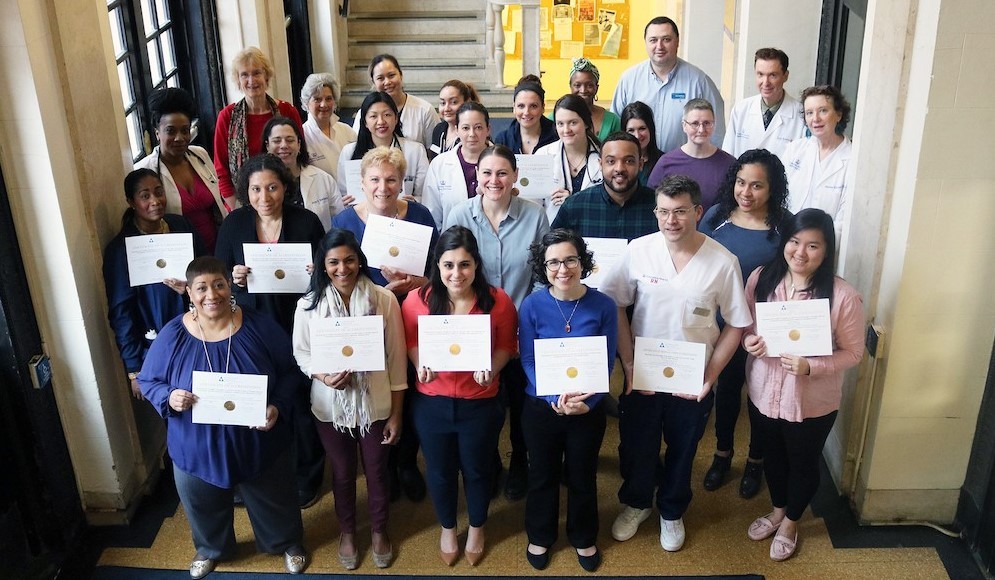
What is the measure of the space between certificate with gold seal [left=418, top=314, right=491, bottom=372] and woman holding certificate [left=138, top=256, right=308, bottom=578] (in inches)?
24.0

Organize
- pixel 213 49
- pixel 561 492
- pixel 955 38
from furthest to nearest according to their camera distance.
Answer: pixel 213 49, pixel 561 492, pixel 955 38

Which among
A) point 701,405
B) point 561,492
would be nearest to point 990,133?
point 701,405

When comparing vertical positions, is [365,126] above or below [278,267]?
above

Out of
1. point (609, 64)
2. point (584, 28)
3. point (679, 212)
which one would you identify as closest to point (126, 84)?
point (679, 212)

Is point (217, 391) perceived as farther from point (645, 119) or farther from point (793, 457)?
point (645, 119)

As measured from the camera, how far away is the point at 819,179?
443 cm

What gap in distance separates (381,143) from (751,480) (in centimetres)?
255

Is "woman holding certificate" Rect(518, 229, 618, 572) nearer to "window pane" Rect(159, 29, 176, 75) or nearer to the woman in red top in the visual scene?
the woman in red top

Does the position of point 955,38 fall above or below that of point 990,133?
above

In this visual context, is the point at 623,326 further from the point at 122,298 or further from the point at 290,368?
the point at 122,298

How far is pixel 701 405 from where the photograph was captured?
369 centimetres

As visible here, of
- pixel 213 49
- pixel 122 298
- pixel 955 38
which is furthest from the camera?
pixel 213 49

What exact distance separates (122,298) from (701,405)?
2.48 meters

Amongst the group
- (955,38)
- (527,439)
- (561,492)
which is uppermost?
(955,38)
